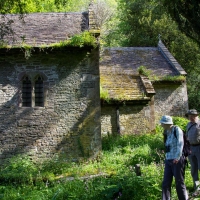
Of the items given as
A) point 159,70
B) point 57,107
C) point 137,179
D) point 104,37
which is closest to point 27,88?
point 57,107

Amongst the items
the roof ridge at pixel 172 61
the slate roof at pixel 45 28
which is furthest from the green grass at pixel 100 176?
the roof ridge at pixel 172 61

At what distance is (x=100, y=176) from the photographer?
800cm

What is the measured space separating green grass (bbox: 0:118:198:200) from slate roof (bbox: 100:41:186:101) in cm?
230

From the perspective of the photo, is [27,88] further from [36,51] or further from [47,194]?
[47,194]

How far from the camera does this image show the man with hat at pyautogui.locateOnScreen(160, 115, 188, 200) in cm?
532

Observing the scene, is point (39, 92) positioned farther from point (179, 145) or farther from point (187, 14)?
point (179, 145)

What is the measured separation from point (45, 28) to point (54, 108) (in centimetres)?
378

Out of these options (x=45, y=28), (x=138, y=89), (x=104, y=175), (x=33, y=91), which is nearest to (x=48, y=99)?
(x=33, y=91)

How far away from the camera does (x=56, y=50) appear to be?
Result: 10688mm

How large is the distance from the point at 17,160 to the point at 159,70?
11.1 metres

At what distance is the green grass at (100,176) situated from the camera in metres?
6.01

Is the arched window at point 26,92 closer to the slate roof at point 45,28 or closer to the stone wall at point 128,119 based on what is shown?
the slate roof at point 45,28

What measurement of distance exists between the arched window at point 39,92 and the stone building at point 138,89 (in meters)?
3.61

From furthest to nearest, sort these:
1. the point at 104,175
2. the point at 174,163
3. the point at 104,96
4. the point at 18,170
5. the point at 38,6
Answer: the point at 38,6
the point at 104,96
the point at 18,170
the point at 104,175
the point at 174,163
